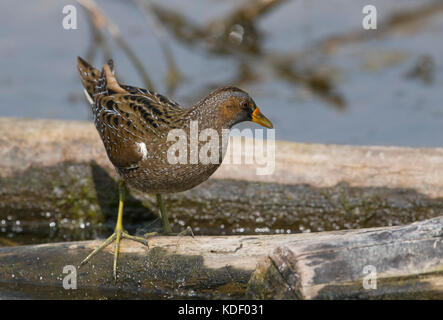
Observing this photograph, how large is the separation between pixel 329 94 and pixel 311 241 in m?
5.45

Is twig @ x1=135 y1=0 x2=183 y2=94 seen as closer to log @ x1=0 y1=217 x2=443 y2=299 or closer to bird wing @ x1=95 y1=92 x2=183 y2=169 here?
bird wing @ x1=95 y1=92 x2=183 y2=169

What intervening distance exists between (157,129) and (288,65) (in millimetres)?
5435

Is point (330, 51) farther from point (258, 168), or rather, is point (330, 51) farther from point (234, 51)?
point (258, 168)

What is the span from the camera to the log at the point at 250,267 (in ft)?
13.5

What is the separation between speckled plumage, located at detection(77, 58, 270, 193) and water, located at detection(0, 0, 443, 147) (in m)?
3.37

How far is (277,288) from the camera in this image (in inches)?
167

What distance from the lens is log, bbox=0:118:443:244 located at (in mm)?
6207

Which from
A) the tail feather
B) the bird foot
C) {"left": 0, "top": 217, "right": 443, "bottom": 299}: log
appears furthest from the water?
{"left": 0, "top": 217, "right": 443, "bottom": 299}: log

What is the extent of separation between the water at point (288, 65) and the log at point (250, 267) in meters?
3.74

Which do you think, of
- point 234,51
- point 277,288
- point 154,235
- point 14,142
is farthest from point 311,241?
point 234,51

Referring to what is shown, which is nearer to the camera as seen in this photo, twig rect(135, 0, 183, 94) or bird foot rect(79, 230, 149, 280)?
bird foot rect(79, 230, 149, 280)

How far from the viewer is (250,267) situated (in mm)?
4641

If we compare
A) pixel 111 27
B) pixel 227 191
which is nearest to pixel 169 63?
pixel 111 27

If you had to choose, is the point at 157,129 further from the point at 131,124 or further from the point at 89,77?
the point at 89,77
